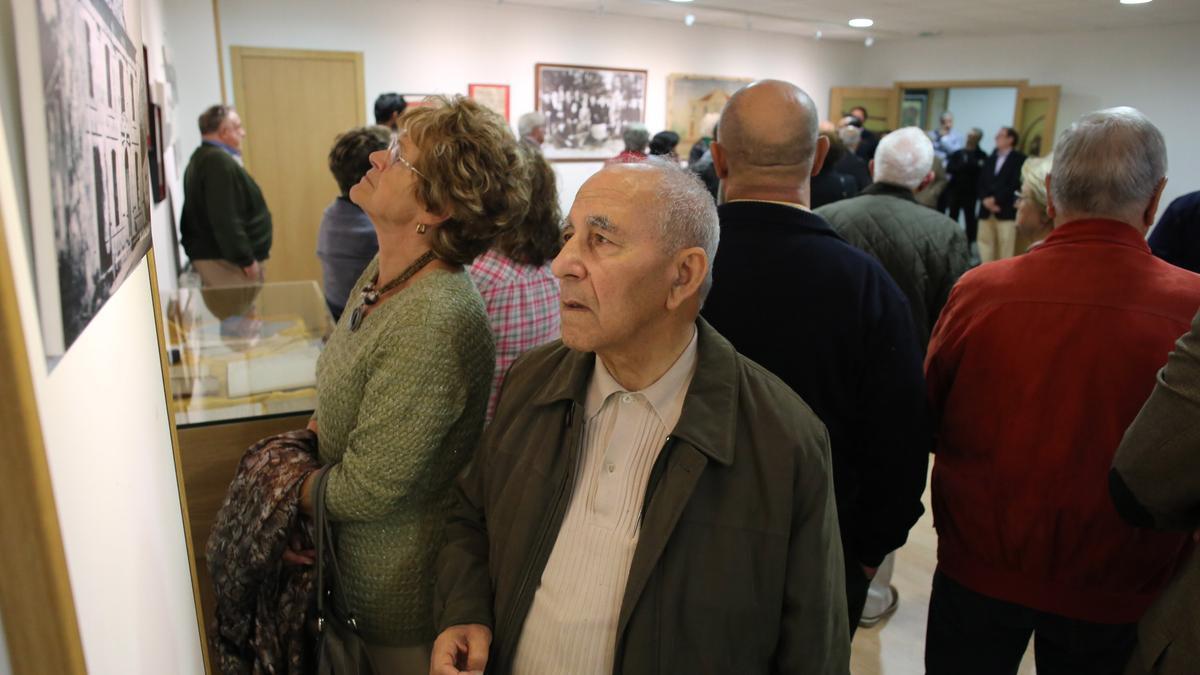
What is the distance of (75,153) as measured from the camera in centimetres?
62

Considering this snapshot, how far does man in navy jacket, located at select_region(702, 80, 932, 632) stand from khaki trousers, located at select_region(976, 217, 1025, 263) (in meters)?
8.30

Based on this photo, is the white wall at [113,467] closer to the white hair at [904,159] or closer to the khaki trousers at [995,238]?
the white hair at [904,159]

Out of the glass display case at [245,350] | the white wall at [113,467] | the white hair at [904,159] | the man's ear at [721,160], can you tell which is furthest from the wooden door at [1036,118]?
the white wall at [113,467]

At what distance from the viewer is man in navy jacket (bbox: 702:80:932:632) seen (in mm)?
1581

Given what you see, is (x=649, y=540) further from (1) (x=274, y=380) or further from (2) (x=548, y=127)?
(2) (x=548, y=127)

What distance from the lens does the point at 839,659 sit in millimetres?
1236

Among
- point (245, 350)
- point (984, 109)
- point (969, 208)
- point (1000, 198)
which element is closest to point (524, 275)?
point (245, 350)

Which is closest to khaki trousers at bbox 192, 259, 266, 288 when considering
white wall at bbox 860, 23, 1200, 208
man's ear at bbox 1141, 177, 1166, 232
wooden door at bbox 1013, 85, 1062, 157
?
man's ear at bbox 1141, 177, 1166, 232

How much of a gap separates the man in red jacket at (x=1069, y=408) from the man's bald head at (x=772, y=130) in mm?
545

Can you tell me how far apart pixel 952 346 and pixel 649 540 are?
1.07 m

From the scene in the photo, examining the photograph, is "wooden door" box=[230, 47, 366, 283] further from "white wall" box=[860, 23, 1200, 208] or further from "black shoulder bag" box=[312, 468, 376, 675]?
"white wall" box=[860, 23, 1200, 208]

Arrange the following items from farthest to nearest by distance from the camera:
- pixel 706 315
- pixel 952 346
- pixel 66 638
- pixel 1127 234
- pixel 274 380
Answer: pixel 274 380 → pixel 952 346 → pixel 706 315 → pixel 1127 234 → pixel 66 638

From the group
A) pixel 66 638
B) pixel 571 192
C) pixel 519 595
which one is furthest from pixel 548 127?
pixel 66 638

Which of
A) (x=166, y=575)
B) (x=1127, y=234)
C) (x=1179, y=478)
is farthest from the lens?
(x=1127, y=234)
